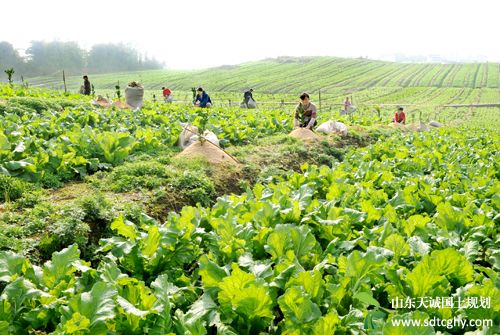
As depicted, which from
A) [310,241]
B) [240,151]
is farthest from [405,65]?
[310,241]

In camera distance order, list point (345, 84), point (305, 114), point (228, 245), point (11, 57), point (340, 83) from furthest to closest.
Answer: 1. point (11, 57)
2. point (340, 83)
3. point (345, 84)
4. point (305, 114)
5. point (228, 245)

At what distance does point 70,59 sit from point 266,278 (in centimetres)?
9770

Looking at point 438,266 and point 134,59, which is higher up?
point 134,59

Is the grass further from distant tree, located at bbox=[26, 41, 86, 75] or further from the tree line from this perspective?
distant tree, located at bbox=[26, 41, 86, 75]

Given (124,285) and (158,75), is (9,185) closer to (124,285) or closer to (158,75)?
(124,285)

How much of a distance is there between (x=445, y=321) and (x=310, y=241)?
1.14 metres

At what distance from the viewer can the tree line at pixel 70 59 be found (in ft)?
262

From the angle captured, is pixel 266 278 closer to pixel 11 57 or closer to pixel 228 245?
pixel 228 245

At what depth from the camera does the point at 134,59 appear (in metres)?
106

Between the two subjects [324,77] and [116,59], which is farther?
[116,59]

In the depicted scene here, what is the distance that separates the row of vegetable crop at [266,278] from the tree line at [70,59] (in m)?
84.1

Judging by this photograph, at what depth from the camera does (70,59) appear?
294 feet

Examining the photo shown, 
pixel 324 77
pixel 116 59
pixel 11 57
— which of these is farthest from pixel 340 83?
pixel 11 57

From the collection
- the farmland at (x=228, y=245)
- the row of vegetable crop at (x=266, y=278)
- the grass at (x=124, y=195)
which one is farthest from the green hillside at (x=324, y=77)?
the row of vegetable crop at (x=266, y=278)
